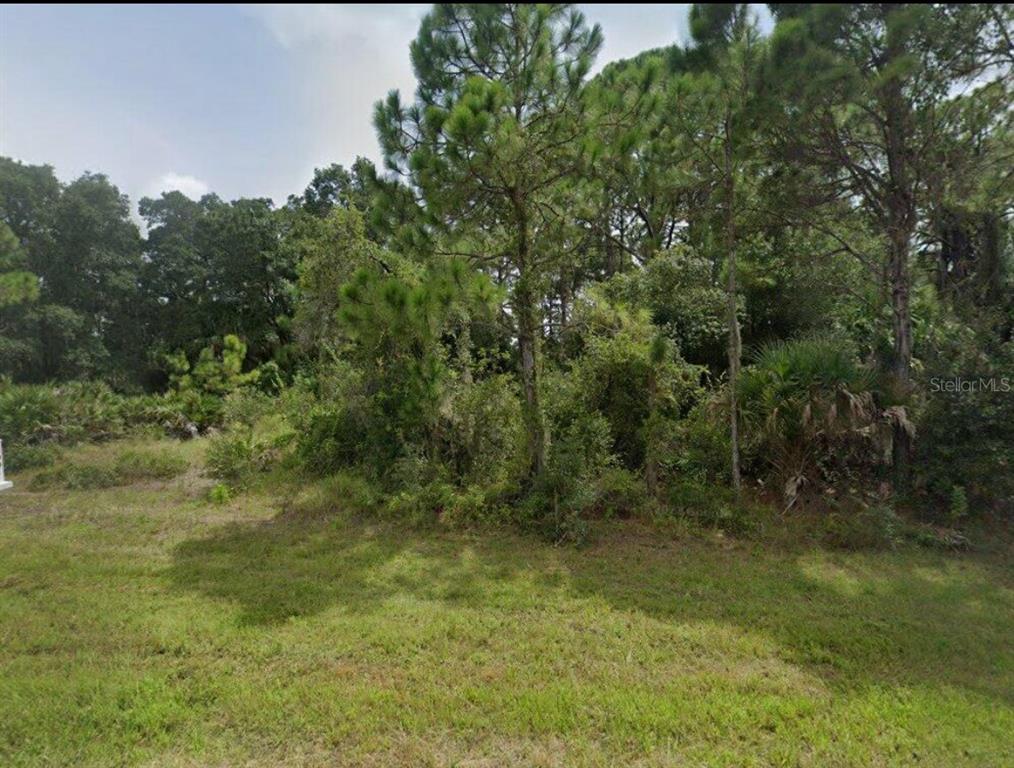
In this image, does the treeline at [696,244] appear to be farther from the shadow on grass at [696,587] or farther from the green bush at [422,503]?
the shadow on grass at [696,587]

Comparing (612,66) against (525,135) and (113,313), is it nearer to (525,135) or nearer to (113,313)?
(525,135)

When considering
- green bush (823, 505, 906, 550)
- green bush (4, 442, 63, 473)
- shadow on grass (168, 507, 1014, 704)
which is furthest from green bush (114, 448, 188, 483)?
green bush (823, 505, 906, 550)

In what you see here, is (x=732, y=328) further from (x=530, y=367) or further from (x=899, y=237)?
(x=899, y=237)

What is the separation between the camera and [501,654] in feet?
10.0

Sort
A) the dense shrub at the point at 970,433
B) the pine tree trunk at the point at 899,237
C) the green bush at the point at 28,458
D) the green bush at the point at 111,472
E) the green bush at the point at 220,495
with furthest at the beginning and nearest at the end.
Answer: the green bush at the point at 28,458 < the green bush at the point at 111,472 < the green bush at the point at 220,495 < the pine tree trunk at the point at 899,237 < the dense shrub at the point at 970,433

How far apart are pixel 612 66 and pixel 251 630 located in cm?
660

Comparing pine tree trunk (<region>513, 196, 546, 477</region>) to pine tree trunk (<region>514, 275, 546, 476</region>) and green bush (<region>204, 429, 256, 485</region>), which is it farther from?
green bush (<region>204, 429, 256, 485</region>)

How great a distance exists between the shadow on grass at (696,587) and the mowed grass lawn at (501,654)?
0.07 feet

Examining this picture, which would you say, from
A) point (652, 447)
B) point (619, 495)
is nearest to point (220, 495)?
point (619, 495)

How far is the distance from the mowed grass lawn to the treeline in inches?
47.8

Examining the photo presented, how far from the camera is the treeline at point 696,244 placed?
5.24 metres

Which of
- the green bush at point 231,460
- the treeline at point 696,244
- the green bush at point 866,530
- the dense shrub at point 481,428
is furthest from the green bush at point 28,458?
the green bush at point 866,530

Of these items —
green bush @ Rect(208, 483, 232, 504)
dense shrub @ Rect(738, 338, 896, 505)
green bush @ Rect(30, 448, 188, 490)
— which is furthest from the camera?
green bush @ Rect(30, 448, 188, 490)

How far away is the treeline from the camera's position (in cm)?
524
